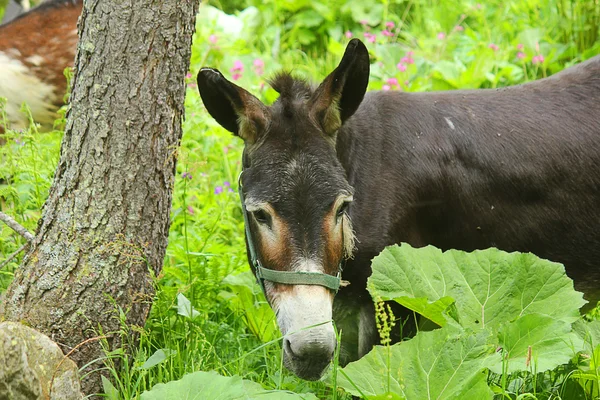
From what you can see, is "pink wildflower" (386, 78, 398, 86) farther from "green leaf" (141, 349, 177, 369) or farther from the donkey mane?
"green leaf" (141, 349, 177, 369)

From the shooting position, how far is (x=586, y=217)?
357cm

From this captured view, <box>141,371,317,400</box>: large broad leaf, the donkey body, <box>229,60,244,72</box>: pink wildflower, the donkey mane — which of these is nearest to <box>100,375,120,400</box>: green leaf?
<box>141,371,317,400</box>: large broad leaf

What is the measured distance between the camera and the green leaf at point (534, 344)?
2.67 metres

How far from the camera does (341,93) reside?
3143 mm

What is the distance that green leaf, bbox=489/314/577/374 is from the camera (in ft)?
8.77

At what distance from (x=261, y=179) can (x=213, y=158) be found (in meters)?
2.48

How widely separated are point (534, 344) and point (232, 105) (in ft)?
4.88

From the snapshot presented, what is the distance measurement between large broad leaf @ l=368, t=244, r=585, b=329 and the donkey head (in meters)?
0.22

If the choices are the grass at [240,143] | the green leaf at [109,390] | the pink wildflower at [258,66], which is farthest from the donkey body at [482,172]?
the pink wildflower at [258,66]

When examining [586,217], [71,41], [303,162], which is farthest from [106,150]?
[71,41]

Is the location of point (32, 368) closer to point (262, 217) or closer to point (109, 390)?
point (109, 390)

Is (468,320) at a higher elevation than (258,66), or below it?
below

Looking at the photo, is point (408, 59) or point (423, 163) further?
point (408, 59)

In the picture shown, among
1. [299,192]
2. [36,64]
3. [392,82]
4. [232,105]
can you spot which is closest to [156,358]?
[299,192]
